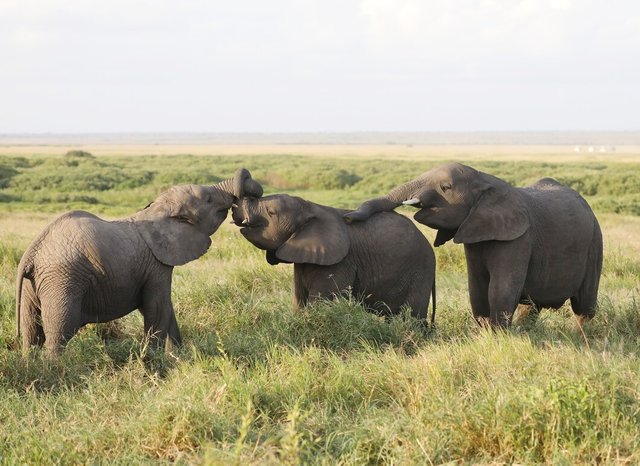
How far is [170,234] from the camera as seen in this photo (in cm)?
668

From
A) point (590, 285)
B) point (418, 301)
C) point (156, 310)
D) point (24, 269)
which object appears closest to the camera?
point (24, 269)

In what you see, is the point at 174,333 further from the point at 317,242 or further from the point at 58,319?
the point at 317,242

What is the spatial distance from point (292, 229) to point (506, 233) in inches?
67.2

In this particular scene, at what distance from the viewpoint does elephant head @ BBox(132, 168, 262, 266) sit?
6609 mm

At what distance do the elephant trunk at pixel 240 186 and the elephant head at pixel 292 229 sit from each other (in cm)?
7

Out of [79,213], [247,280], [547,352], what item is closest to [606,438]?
[547,352]

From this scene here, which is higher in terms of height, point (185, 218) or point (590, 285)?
point (185, 218)

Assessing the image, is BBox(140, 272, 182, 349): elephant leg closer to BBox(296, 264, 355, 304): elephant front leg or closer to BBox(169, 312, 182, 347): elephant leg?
BBox(169, 312, 182, 347): elephant leg

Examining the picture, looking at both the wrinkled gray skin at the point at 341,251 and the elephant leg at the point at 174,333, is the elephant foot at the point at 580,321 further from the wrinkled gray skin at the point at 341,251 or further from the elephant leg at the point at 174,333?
the elephant leg at the point at 174,333

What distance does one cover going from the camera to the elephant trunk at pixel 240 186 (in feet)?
22.9

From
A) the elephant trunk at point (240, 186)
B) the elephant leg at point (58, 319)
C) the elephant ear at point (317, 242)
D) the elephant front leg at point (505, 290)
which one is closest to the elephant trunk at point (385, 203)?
the elephant ear at point (317, 242)

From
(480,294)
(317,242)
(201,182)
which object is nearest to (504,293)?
(480,294)

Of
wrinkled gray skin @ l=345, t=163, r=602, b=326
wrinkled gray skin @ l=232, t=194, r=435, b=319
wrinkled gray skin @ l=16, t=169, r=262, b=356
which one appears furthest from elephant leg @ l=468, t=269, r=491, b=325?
wrinkled gray skin @ l=16, t=169, r=262, b=356

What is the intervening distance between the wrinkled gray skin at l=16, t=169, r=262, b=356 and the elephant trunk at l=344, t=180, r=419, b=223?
96 centimetres
